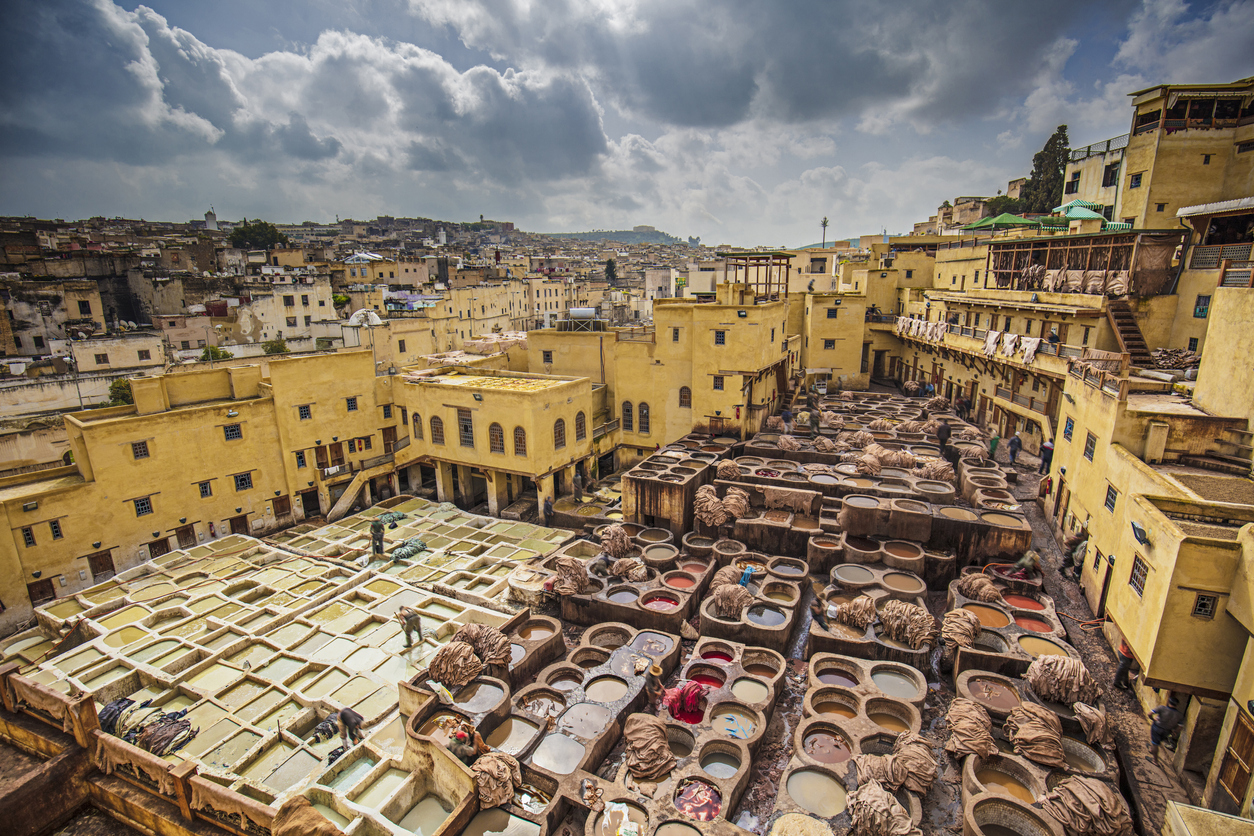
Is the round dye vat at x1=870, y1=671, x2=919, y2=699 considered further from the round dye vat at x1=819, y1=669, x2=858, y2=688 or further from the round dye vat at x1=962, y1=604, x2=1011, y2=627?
the round dye vat at x1=962, y1=604, x2=1011, y2=627

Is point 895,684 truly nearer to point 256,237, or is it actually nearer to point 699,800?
point 699,800

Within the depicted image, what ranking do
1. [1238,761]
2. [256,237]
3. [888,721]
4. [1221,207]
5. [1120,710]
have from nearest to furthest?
[1238,761] < [1120,710] < [888,721] < [1221,207] < [256,237]

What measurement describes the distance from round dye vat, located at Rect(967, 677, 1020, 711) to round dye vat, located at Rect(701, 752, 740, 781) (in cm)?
611

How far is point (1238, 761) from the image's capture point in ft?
34.2

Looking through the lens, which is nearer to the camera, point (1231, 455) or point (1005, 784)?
point (1005, 784)

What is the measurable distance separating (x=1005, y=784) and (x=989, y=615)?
5660 millimetres

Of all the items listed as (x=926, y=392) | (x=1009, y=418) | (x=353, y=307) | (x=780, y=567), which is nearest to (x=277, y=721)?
(x=780, y=567)

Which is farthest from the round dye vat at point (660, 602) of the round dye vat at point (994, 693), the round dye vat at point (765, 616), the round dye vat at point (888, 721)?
the round dye vat at point (994, 693)

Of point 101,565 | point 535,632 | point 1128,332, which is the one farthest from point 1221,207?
point 101,565

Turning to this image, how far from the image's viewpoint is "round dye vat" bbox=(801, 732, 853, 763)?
42.1 feet

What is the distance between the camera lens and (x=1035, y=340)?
2569 centimetres

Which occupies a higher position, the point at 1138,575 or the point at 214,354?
the point at 214,354

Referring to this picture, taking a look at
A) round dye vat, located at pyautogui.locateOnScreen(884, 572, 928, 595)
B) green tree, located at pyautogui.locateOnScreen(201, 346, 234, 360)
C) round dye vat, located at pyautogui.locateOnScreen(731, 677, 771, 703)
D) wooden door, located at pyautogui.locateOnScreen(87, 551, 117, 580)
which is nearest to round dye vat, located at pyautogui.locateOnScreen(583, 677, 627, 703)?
round dye vat, located at pyautogui.locateOnScreen(731, 677, 771, 703)

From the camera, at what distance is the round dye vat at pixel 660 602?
18719mm
